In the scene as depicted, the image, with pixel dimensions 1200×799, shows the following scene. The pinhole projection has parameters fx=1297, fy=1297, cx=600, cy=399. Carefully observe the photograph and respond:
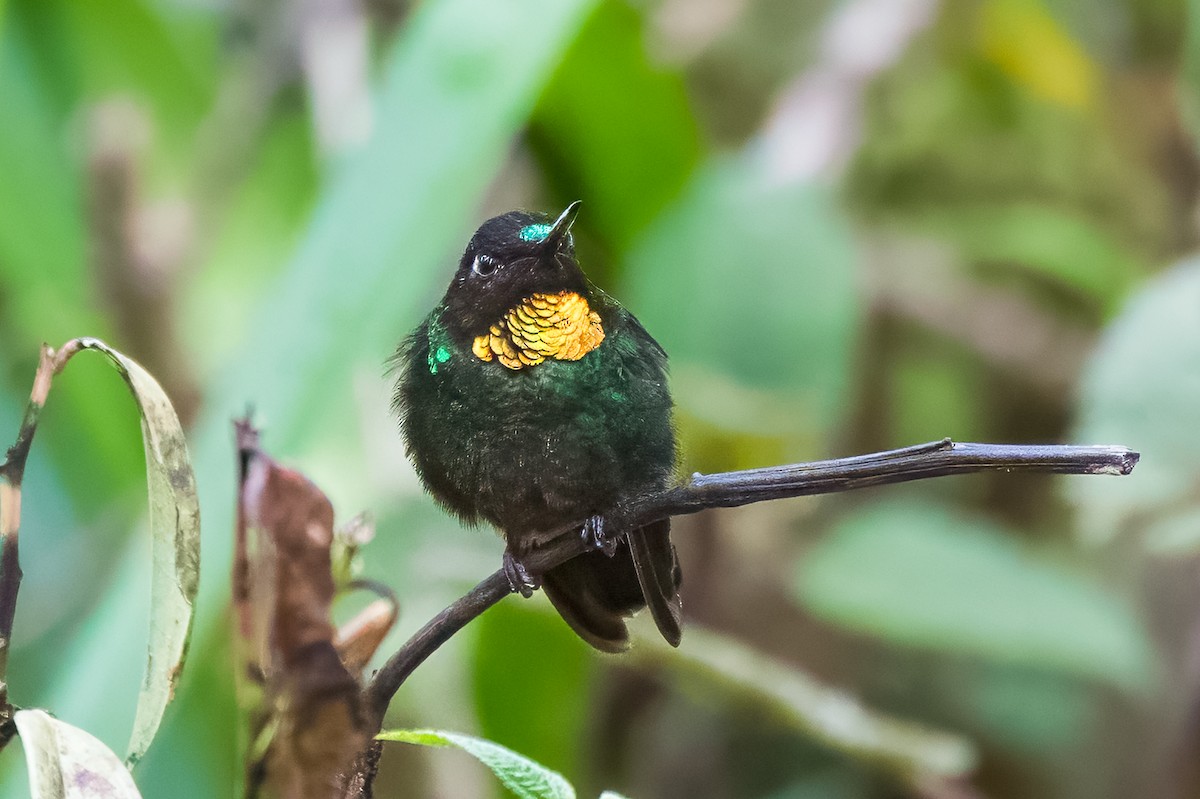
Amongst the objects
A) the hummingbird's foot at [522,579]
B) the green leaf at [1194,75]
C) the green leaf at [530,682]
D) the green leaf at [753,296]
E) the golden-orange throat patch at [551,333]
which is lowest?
the hummingbird's foot at [522,579]

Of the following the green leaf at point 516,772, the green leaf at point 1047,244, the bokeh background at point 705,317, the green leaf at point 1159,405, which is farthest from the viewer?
the green leaf at point 1047,244

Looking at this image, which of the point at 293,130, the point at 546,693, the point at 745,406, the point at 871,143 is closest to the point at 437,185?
the point at 745,406

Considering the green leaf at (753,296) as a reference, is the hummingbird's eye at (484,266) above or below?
below

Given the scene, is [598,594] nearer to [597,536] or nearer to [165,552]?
[597,536]

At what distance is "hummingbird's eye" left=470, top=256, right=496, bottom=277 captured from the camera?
0.83 m

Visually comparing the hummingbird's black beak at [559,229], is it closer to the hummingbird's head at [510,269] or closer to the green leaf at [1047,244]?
the hummingbird's head at [510,269]

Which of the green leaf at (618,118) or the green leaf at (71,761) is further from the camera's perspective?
the green leaf at (618,118)

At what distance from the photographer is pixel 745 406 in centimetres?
179

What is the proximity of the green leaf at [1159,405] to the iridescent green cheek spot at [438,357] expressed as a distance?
882mm

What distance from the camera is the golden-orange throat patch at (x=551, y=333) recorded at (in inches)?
32.6

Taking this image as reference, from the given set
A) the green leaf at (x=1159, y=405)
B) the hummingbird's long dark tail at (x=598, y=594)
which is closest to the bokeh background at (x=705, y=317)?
the green leaf at (x=1159, y=405)

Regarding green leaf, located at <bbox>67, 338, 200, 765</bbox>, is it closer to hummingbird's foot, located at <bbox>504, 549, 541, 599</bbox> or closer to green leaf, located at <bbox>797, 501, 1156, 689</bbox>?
hummingbird's foot, located at <bbox>504, 549, 541, 599</bbox>

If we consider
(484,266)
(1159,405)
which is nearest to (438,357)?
(484,266)

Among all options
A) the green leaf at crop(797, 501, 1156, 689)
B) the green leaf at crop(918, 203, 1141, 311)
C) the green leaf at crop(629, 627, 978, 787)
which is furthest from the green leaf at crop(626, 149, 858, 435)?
the green leaf at crop(918, 203, 1141, 311)
